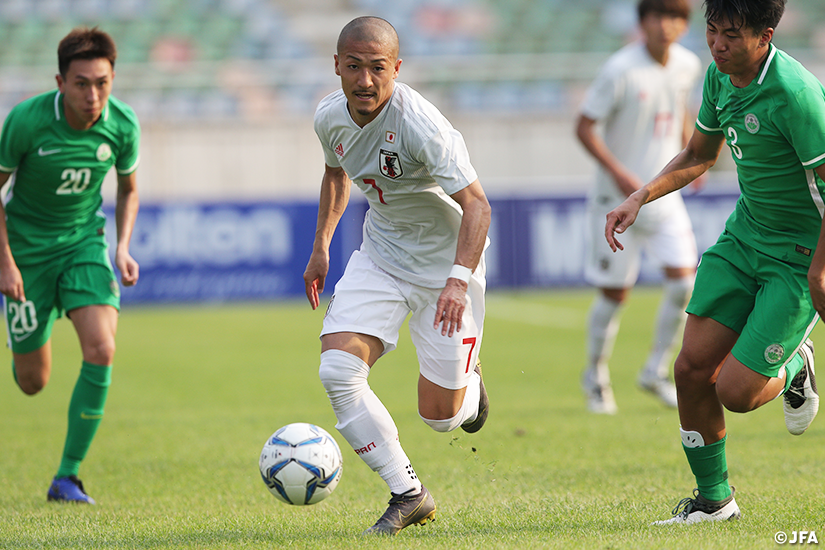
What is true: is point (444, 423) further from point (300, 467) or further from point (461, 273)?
point (461, 273)

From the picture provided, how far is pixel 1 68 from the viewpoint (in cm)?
2089

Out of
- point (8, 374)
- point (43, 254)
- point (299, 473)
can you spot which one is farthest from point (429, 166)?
point (8, 374)

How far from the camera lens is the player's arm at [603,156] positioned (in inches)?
283

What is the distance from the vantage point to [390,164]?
421cm

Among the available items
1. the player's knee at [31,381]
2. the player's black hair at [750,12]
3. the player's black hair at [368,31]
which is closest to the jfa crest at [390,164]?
the player's black hair at [368,31]

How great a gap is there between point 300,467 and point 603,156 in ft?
13.4

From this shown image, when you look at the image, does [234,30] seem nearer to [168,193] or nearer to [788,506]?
[168,193]

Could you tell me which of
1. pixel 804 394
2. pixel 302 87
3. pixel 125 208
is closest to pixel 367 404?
pixel 804 394

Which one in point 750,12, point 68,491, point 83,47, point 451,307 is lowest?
point 68,491

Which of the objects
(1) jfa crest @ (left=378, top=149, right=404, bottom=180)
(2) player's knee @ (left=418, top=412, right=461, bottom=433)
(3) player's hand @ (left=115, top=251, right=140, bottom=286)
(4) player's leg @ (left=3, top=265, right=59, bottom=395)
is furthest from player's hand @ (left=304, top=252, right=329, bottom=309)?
(4) player's leg @ (left=3, top=265, right=59, bottom=395)

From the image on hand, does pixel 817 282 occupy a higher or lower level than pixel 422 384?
higher

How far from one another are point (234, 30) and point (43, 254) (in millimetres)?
17861

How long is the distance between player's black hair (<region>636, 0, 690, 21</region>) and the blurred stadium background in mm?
8451

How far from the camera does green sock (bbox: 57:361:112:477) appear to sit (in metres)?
5.29
